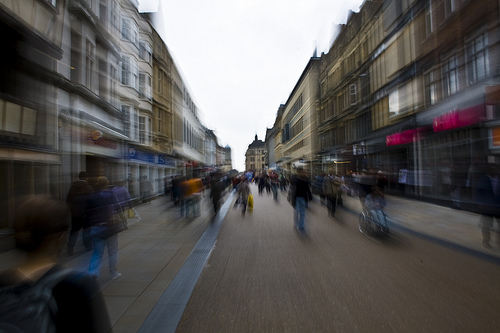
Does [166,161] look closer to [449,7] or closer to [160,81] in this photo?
[160,81]

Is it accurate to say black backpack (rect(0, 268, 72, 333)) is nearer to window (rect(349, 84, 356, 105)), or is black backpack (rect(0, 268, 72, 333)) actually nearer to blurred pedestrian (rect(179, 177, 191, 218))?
blurred pedestrian (rect(179, 177, 191, 218))

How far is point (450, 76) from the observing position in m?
14.9

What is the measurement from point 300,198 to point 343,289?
4488mm

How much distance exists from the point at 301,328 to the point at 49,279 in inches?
106

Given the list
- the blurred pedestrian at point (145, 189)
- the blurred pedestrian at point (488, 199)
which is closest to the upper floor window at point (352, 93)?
the blurred pedestrian at point (145, 189)

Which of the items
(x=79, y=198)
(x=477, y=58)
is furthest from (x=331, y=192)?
(x=79, y=198)

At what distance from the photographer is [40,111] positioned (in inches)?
400

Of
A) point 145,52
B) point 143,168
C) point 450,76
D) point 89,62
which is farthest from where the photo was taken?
point 145,52

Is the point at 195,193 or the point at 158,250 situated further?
the point at 195,193

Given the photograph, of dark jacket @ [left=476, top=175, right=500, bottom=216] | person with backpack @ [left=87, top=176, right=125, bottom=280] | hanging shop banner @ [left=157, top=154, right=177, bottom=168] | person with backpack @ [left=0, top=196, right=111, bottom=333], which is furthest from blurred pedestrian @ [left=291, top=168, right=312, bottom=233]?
hanging shop banner @ [left=157, top=154, right=177, bottom=168]

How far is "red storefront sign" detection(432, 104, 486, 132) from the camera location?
494 inches

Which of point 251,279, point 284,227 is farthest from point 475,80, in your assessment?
point 251,279

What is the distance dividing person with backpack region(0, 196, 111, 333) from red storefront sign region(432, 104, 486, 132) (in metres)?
14.7

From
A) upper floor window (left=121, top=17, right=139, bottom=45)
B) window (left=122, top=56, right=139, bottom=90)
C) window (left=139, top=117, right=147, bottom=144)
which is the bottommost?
window (left=139, top=117, right=147, bottom=144)
